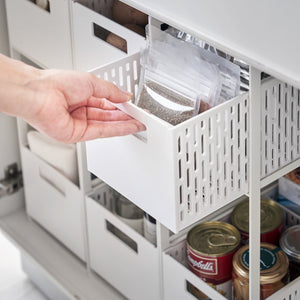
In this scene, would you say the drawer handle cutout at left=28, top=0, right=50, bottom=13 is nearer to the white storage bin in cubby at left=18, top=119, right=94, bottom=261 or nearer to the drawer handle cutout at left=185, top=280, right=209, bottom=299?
the white storage bin in cubby at left=18, top=119, right=94, bottom=261

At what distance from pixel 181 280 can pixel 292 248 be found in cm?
25

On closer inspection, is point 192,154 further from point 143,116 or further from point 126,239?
point 126,239

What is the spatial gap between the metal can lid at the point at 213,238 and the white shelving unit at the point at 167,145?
53 mm

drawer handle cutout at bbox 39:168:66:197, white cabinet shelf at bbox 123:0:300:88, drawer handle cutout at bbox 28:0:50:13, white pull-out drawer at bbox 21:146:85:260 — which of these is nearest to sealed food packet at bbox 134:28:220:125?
white cabinet shelf at bbox 123:0:300:88

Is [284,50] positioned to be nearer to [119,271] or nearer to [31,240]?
[119,271]

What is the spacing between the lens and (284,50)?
3.72 feet

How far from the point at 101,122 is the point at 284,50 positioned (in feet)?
1.30

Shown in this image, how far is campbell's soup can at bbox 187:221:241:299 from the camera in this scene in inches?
64.2

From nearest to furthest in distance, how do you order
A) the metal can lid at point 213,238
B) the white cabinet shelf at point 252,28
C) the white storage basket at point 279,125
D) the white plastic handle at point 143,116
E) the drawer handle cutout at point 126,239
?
the white cabinet shelf at point 252,28 → the white plastic handle at point 143,116 → the white storage basket at point 279,125 → the metal can lid at point 213,238 → the drawer handle cutout at point 126,239

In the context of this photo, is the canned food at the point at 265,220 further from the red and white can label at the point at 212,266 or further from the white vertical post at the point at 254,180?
the white vertical post at the point at 254,180

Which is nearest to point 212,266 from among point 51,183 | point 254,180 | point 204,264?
point 204,264

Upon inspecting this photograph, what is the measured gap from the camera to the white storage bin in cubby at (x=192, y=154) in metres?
1.29

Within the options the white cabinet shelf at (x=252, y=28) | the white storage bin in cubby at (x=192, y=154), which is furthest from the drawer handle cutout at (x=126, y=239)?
the white cabinet shelf at (x=252, y=28)

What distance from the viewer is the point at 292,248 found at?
168 centimetres
